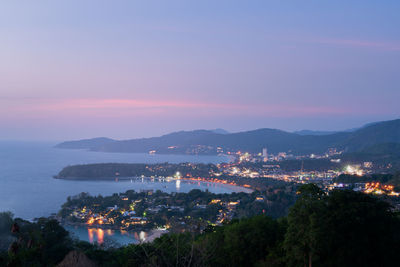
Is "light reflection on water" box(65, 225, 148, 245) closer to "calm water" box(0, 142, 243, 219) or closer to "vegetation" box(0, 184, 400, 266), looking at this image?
"calm water" box(0, 142, 243, 219)

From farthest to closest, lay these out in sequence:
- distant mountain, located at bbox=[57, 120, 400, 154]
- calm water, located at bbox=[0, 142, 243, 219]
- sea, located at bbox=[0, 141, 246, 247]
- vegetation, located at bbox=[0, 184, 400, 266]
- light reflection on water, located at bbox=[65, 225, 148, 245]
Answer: distant mountain, located at bbox=[57, 120, 400, 154]
calm water, located at bbox=[0, 142, 243, 219]
sea, located at bbox=[0, 141, 246, 247]
light reflection on water, located at bbox=[65, 225, 148, 245]
vegetation, located at bbox=[0, 184, 400, 266]

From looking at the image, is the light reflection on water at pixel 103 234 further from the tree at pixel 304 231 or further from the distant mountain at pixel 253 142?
the distant mountain at pixel 253 142

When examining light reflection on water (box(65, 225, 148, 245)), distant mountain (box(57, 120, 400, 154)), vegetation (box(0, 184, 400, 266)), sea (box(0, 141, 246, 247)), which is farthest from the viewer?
distant mountain (box(57, 120, 400, 154))

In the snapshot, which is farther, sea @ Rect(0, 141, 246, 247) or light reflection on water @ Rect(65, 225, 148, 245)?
sea @ Rect(0, 141, 246, 247)

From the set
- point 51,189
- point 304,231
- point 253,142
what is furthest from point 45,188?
point 253,142

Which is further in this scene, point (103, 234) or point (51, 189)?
point (51, 189)

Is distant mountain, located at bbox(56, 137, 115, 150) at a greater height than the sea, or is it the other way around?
distant mountain, located at bbox(56, 137, 115, 150)

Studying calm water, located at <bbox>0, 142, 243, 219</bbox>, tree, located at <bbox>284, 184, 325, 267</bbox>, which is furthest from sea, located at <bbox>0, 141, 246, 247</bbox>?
tree, located at <bbox>284, 184, 325, 267</bbox>

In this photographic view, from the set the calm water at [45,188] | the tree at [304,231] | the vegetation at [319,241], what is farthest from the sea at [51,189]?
the tree at [304,231]

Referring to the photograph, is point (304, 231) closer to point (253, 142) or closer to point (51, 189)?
point (51, 189)
